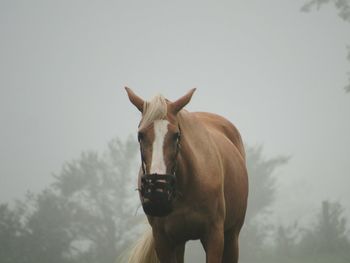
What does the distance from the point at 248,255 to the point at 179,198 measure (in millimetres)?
20372

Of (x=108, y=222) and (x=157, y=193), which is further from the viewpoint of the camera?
(x=108, y=222)

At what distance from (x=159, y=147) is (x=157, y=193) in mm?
432

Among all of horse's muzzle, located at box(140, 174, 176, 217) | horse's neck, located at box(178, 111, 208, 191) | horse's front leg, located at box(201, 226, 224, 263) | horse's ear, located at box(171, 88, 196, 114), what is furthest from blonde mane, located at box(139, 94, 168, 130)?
horse's front leg, located at box(201, 226, 224, 263)

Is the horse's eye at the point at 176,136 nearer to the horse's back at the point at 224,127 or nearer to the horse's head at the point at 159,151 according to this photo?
the horse's head at the point at 159,151

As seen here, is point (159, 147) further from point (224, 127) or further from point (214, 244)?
point (224, 127)

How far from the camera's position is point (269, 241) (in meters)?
23.9

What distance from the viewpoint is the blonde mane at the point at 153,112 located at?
4.27 metres

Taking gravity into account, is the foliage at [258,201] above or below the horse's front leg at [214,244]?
above

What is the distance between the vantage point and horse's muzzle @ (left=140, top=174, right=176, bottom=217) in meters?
3.92

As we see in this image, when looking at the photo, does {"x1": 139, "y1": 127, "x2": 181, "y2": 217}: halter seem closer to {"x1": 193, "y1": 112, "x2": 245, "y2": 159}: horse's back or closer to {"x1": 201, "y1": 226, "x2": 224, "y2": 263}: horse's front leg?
{"x1": 201, "y1": 226, "x2": 224, "y2": 263}: horse's front leg

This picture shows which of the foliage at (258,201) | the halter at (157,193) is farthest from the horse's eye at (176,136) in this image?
the foliage at (258,201)

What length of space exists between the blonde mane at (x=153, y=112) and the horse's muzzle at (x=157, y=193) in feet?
1.86

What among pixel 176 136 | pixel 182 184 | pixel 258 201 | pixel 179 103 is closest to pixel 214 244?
pixel 182 184

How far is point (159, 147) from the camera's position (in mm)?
4113
